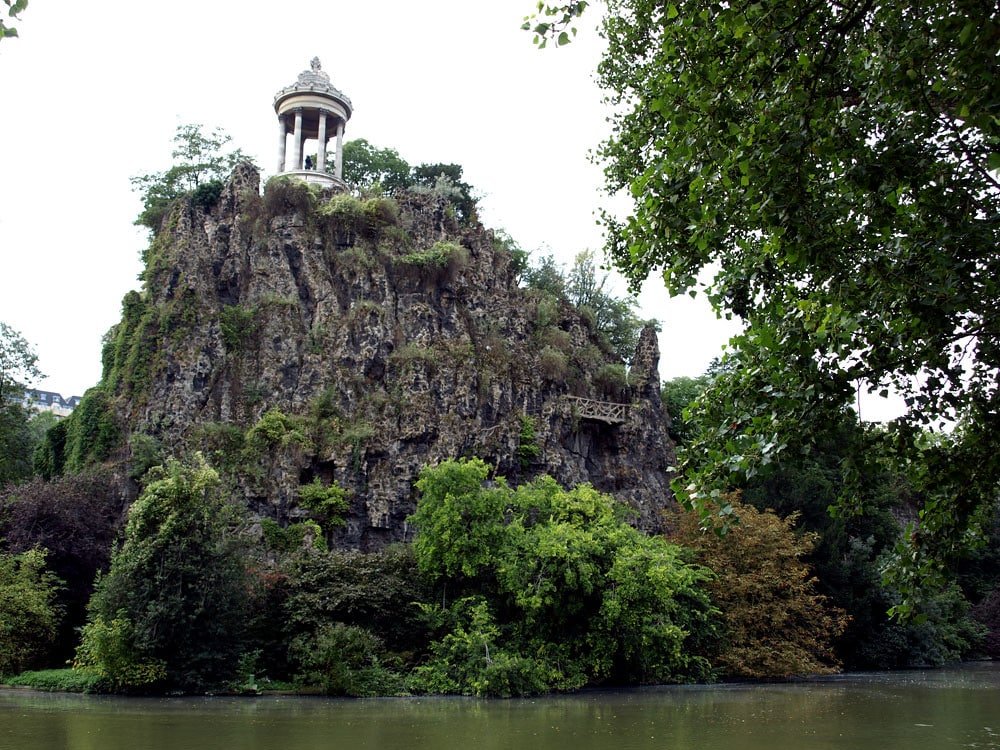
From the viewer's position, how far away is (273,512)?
34750mm

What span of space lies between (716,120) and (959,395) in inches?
164

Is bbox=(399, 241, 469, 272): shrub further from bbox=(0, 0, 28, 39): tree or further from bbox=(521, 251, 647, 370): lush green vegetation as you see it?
bbox=(0, 0, 28, 39): tree

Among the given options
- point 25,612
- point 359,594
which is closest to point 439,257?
point 359,594

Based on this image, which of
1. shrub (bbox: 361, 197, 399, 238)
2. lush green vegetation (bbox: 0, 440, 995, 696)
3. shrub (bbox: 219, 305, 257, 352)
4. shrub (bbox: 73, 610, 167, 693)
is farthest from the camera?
shrub (bbox: 361, 197, 399, 238)

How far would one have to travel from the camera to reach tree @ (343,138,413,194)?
55.0 m

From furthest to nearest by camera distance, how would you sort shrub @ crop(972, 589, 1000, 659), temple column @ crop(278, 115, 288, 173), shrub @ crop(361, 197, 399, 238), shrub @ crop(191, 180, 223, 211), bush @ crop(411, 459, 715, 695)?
temple column @ crop(278, 115, 288, 173) < shrub @ crop(972, 589, 1000, 659) < shrub @ crop(361, 197, 399, 238) < shrub @ crop(191, 180, 223, 211) < bush @ crop(411, 459, 715, 695)

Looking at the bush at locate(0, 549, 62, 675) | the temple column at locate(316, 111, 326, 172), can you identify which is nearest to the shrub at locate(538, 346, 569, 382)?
the temple column at locate(316, 111, 326, 172)

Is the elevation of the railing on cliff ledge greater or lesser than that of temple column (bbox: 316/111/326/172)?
lesser

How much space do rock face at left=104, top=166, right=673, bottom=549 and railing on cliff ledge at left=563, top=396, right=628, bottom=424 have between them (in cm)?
22

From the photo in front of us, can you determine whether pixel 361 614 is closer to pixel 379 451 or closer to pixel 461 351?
pixel 379 451

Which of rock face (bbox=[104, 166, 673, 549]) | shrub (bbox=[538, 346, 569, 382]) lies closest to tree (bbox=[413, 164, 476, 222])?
rock face (bbox=[104, 166, 673, 549])

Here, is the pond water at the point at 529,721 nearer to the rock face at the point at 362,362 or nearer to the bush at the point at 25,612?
the bush at the point at 25,612

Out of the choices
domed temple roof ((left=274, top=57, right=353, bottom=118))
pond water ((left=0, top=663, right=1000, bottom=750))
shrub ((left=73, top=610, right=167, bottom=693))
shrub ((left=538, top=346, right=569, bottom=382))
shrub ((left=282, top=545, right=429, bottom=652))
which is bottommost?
pond water ((left=0, top=663, right=1000, bottom=750))

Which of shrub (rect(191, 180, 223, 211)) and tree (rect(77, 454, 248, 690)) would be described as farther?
shrub (rect(191, 180, 223, 211))
